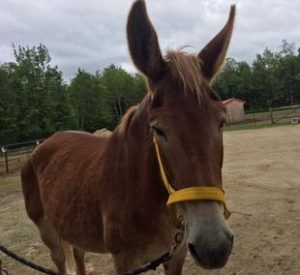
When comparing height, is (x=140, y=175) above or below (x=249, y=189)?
above

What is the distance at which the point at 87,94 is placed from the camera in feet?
195

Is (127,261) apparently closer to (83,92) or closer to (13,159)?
(13,159)

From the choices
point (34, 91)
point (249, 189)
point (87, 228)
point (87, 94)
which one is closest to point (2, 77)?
point (34, 91)

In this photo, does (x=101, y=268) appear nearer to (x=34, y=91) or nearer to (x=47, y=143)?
(x=47, y=143)

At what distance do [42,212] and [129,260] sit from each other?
2.15 m

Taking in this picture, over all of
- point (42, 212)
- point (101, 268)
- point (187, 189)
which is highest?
point (187, 189)

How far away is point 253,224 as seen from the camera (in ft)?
21.6

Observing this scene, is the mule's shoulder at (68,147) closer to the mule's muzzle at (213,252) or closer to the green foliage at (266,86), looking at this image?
the mule's muzzle at (213,252)

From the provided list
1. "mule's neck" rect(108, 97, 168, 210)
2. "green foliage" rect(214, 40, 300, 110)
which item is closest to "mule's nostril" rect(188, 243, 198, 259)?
"mule's neck" rect(108, 97, 168, 210)

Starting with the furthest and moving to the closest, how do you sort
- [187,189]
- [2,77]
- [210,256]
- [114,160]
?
[2,77]
[114,160]
[187,189]
[210,256]

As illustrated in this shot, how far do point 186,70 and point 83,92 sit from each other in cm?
5817

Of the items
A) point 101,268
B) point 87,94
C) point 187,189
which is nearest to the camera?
point 187,189

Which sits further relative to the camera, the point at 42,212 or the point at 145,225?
the point at 42,212

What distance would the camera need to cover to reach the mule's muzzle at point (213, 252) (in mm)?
1986
